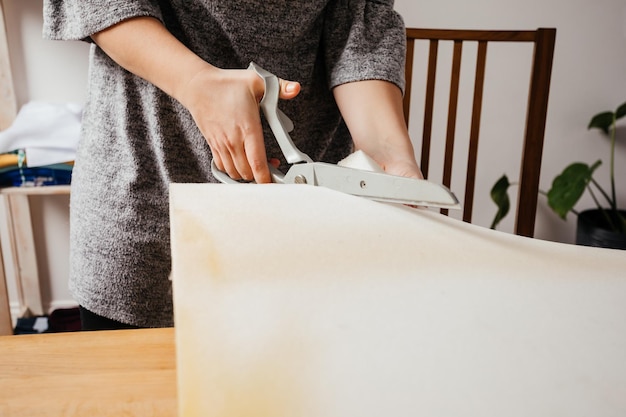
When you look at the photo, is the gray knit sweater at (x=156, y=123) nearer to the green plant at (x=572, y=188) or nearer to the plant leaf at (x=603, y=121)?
the green plant at (x=572, y=188)

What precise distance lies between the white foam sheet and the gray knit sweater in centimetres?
27

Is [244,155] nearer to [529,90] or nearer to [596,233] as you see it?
[529,90]

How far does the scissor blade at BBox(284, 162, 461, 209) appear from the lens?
475 mm

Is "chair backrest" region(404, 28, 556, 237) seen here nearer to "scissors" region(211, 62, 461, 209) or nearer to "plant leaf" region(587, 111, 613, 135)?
"scissors" region(211, 62, 461, 209)

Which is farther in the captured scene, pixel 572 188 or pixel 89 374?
pixel 572 188

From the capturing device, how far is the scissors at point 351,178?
0.48 m

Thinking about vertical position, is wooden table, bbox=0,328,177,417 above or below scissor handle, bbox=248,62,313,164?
below

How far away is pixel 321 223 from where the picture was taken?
1.50ft

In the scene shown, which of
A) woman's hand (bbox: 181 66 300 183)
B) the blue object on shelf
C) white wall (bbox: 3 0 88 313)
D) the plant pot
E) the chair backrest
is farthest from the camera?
the plant pot

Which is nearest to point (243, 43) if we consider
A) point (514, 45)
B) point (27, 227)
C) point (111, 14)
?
point (111, 14)

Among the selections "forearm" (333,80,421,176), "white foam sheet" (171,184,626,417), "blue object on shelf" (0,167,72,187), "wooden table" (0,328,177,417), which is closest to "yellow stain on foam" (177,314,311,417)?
"white foam sheet" (171,184,626,417)

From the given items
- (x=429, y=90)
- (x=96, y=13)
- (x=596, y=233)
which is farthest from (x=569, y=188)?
(x=96, y=13)

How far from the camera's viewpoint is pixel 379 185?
502 millimetres

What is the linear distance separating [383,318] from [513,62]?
192 centimetres
